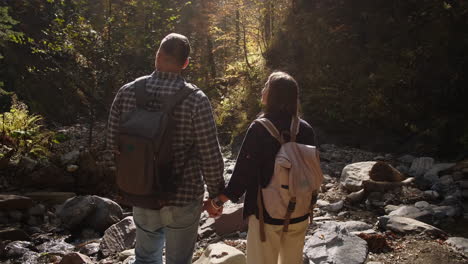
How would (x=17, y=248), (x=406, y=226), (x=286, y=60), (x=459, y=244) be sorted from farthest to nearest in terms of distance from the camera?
(x=286, y=60) → (x=17, y=248) → (x=406, y=226) → (x=459, y=244)

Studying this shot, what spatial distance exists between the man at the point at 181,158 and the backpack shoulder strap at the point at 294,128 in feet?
1.82

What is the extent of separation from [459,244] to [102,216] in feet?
20.1

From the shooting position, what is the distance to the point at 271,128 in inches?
117

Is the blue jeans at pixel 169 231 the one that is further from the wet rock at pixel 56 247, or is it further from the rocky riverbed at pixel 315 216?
the wet rock at pixel 56 247

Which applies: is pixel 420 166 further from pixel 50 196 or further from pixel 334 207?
pixel 50 196

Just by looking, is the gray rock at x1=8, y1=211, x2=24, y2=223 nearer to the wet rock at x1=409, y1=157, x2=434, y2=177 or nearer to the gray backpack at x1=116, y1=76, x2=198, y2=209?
the gray backpack at x1=116, y1=76, x2=198, y2=209

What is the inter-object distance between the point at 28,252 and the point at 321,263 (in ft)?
16.0

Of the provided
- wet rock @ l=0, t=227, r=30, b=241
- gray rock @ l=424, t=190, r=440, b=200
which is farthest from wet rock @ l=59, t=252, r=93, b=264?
gray rock @ l=424, t=190, r=440, b=200

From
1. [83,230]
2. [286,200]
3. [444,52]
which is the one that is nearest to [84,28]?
[83,230]

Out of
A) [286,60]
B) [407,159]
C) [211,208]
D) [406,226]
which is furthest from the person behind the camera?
[286,60]

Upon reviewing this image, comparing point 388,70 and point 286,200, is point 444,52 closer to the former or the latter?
point 388,70

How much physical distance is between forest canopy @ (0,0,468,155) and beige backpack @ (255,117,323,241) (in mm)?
9204

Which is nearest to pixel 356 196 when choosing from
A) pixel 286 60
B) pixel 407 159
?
pixel 407 159

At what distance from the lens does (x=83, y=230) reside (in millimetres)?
7824
